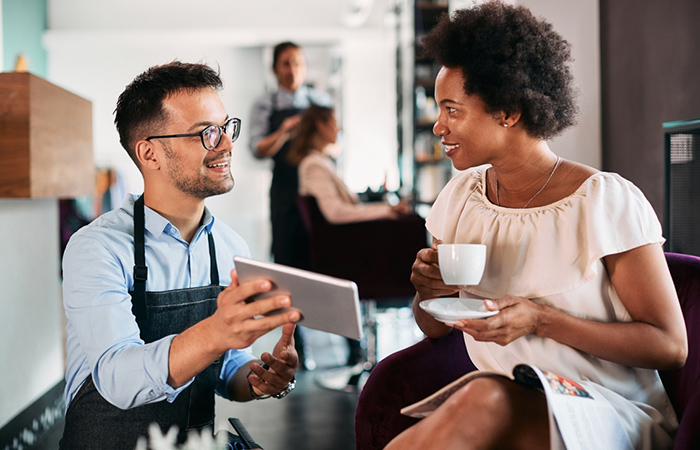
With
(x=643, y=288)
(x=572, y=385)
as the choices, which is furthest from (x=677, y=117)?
(x=572, y=385)

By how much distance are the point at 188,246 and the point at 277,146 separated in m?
2.75

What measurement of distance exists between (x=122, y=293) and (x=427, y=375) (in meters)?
0.72

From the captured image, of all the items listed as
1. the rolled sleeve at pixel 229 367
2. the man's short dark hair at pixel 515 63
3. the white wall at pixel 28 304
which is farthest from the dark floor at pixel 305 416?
the man's short dark hair at pixel 515 63

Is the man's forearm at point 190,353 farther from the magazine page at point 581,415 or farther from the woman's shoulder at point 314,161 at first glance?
the woman's shoulder at point 314,161

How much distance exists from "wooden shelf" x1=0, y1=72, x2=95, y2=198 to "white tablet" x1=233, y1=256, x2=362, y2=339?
1544mm

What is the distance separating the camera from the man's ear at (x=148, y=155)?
1.45 metres

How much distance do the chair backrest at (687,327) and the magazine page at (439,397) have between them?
46cm

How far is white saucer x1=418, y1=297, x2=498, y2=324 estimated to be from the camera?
1067 millimetres

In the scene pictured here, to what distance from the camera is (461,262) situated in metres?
1.20

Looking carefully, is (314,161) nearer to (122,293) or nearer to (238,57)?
(122,293)

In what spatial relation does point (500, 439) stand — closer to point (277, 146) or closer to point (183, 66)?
point (183, 66)

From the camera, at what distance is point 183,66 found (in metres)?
1.47

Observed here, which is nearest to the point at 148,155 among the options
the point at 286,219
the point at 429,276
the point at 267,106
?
the point at 429,276

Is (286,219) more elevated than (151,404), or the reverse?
(286,219)
